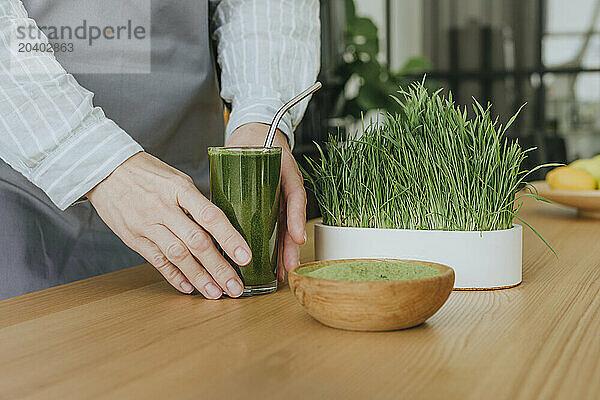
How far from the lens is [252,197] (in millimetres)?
781

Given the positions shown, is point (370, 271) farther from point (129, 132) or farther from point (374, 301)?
point (129, 132)

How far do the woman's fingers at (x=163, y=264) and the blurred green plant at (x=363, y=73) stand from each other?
3556 millimetres

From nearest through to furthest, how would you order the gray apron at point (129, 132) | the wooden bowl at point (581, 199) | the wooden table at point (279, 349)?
the wooden table at point (279, 349)
the gray apron at point (129, 132)
the wooden bowl at point (581, 199)

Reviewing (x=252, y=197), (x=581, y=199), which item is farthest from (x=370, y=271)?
(x=581, y=199)

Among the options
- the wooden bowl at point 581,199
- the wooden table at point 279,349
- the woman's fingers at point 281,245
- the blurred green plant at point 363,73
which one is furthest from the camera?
the blurred green plant at point 363,73

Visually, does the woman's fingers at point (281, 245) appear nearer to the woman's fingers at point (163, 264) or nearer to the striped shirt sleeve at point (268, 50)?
the woman's fingers at point (163, 264)

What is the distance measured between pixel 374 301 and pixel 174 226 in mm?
265

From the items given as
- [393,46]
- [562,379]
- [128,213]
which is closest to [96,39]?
[128,213]

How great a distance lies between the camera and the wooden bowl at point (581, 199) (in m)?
1.48

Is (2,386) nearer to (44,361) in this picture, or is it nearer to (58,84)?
(44,361)

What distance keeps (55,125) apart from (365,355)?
50 centimetres

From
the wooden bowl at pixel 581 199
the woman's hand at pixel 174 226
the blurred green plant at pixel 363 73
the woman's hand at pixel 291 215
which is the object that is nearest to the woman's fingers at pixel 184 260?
the woman's hand at pixel 174 226

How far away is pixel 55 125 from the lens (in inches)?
33.4

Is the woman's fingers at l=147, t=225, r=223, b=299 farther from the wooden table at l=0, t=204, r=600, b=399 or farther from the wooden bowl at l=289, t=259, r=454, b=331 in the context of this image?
the wooden bowl at l=289, t=259, r=454, b=331
